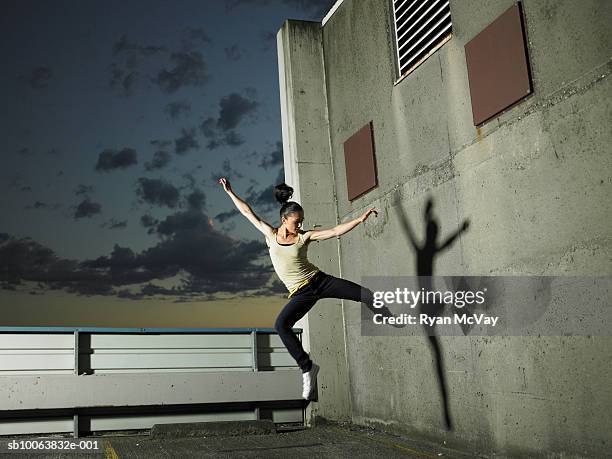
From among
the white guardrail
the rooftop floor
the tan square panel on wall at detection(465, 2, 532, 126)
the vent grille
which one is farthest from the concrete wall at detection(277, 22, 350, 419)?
the tan square panel on wall at detection(465, 2, 532, 126)

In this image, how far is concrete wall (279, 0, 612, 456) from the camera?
5.86 metres

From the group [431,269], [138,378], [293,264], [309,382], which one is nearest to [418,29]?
[431,269]

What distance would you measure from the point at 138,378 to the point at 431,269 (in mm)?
4588

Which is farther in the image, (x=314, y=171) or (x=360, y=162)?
(x=314, y=171)

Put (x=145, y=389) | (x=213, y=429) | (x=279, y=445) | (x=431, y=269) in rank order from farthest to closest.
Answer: (x=145, y=389), (x=213, y=429), (x=279, y=445), (x=431, y=269)

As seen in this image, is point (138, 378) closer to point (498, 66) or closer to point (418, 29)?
point (418, 29)

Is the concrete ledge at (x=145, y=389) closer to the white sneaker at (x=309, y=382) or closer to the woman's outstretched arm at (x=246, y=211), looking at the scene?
the white sneaker at (x=309, y=382)

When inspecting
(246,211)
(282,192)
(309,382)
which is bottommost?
(309,382)

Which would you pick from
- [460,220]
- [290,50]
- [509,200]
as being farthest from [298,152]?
[509,200]

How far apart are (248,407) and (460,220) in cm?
480

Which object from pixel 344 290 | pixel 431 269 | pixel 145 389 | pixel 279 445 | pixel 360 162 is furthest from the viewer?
pixel 360 162

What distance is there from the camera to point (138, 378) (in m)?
9.77

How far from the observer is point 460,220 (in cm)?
762

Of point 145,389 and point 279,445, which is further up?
point 145,389
